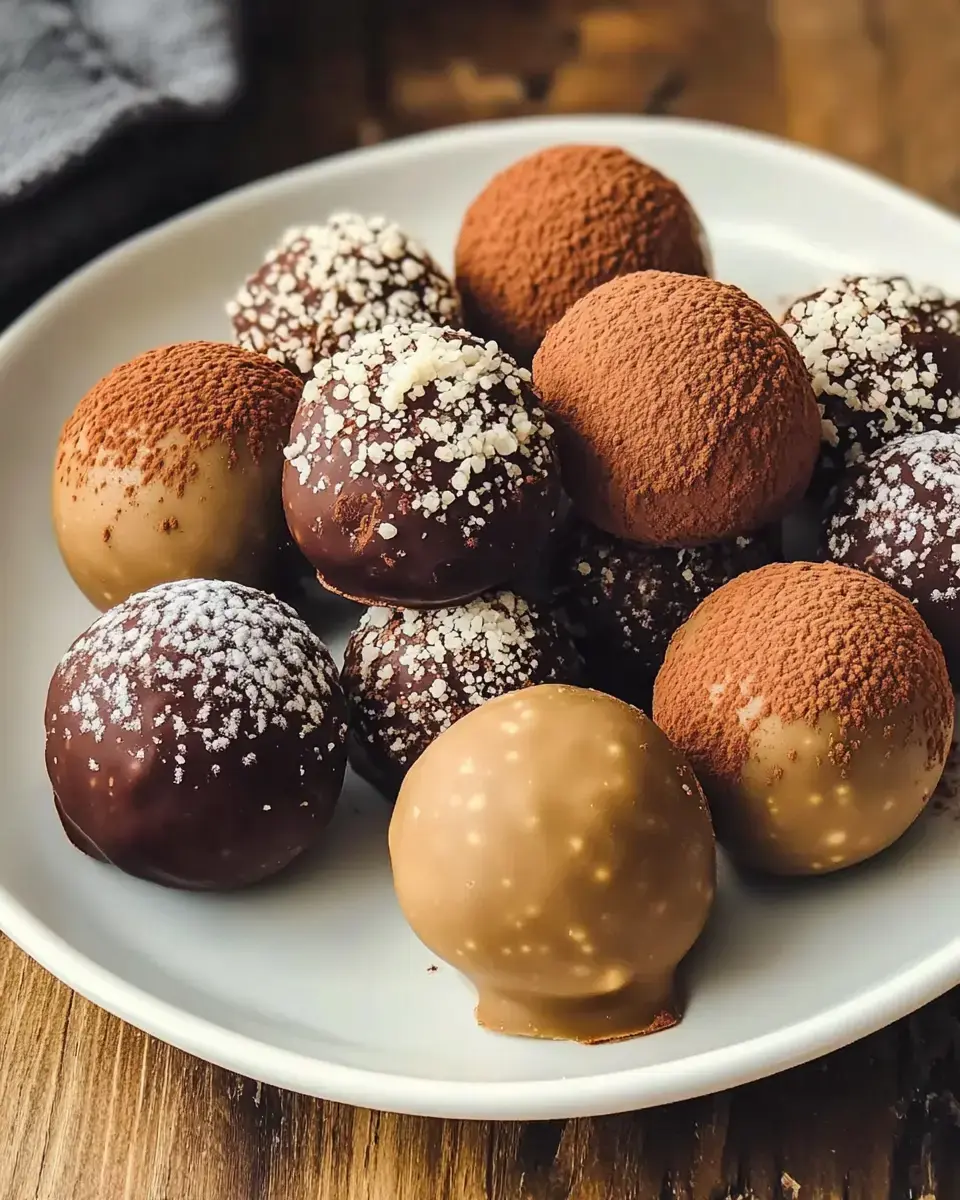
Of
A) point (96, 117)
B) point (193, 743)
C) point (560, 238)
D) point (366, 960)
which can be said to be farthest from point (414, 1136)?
point (96, 117)

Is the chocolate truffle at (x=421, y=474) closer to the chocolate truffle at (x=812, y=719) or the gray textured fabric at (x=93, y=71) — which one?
the chocolate truffle at (x=812, y=719)

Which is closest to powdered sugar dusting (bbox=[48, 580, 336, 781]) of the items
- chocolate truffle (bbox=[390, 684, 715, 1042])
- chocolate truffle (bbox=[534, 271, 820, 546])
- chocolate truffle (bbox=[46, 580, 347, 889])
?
chocolate truffle (bbox=[46, 580, 347, 889])

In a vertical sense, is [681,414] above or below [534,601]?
above

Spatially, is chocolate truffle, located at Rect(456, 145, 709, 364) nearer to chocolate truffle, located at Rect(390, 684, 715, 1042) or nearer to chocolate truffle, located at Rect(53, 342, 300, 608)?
chocolate truffle, located at Rect(53, 342, 300, 608)

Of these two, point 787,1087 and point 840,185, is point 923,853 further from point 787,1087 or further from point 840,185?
point 840,185

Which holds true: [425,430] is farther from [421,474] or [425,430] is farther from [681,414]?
[681,414]

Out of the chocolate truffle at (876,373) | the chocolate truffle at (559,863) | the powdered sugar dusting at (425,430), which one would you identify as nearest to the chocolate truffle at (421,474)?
the powdered sugar dusting at (425,430)
